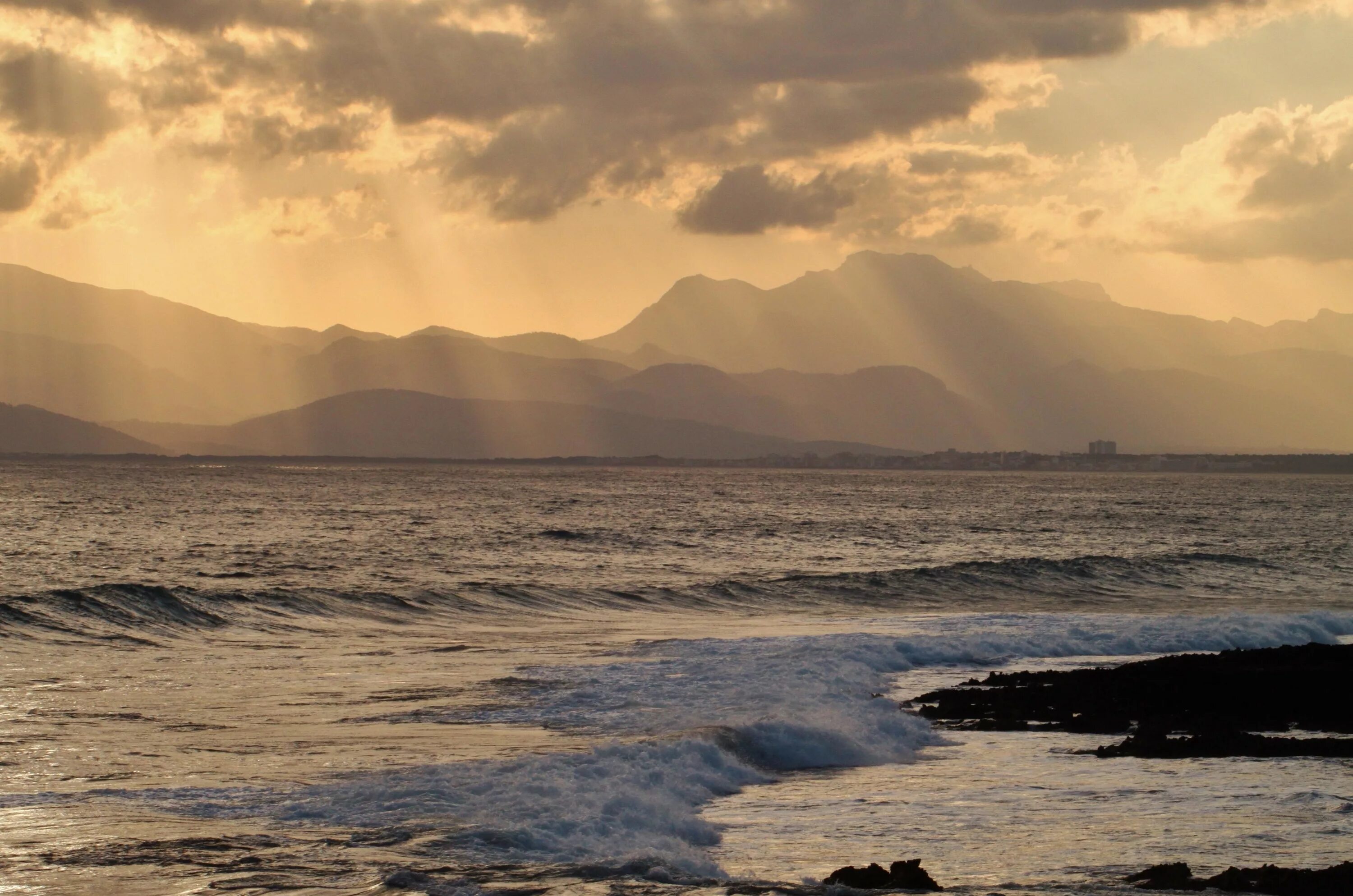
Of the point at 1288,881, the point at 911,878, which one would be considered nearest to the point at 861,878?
the point at 911,878

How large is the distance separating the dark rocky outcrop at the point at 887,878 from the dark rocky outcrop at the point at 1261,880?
1.94 m

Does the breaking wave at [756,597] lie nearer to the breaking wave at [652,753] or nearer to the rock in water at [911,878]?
the breaking wave at [652,753]

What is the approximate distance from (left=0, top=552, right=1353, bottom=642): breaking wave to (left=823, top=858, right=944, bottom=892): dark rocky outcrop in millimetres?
22192

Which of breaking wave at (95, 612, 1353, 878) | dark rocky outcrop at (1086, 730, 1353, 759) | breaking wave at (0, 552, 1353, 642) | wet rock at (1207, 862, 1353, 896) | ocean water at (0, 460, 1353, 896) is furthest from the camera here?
breaking wave at (0, 552, 1353, 642)

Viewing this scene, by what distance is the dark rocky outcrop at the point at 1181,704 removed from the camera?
56.6ft

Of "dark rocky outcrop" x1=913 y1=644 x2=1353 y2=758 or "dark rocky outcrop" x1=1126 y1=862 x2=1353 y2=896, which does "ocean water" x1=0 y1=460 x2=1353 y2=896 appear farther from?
"dark rocky outcrop" x1=913 y1=644 x2=1353 y2=758

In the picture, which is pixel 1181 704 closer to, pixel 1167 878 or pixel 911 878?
pixel 1167 878

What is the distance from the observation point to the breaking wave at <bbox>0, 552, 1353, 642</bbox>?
101 ft

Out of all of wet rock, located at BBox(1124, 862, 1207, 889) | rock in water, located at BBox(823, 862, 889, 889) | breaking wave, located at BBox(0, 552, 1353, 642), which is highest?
rock in water, located at BBox(823, 862, 889, 889)

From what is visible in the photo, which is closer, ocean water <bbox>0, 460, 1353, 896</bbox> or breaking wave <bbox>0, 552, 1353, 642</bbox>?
ocean water <bbox>0, 460, 1353, 896</bbox>

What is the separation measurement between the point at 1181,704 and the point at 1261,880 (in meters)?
10.4

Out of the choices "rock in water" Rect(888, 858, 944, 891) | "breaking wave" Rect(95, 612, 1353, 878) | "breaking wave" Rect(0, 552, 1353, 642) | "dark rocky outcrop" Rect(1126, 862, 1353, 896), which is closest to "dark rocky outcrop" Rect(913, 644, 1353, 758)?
"breaking wave" Rect(95, 612, 1353, 878)

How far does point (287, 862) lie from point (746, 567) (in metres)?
40.7

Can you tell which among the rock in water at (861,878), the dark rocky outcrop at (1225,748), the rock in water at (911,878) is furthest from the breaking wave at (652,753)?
the dark rocky outcrop at (1225,748)
